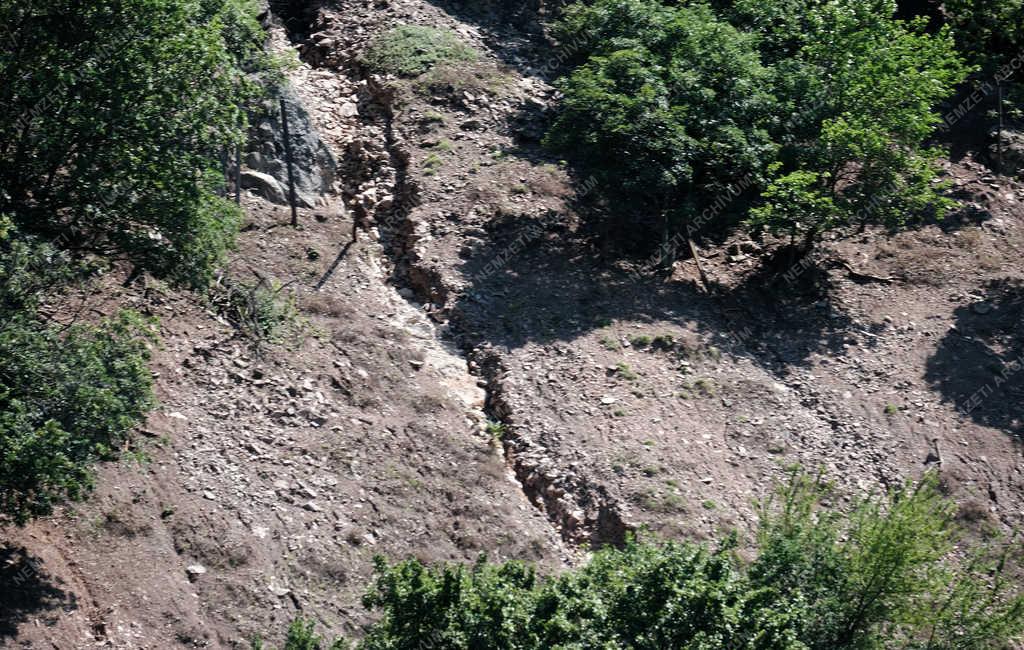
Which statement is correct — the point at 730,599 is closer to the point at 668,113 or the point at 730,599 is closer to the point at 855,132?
the point at 668,113

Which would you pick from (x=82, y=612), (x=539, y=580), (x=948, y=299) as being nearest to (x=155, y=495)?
(x=82, y=612)

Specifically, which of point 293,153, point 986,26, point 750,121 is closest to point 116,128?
point 293,153

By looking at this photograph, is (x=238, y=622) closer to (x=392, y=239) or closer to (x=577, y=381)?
(x=577, y=381)

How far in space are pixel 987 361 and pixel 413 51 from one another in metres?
15.4

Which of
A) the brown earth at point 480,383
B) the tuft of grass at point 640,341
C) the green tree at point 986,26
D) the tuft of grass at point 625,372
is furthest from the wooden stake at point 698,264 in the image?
the green tree at point 986,26

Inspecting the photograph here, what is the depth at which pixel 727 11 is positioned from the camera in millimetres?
30812

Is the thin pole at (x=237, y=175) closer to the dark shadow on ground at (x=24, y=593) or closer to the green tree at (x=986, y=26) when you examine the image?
the dark shadow on ground at (x=24, y=593)

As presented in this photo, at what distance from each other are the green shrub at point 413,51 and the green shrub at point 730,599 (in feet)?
48.8

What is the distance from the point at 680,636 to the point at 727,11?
1926cm

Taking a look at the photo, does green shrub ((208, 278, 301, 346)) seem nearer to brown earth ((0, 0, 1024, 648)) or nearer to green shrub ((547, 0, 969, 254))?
brown earth ((0, 0, 1024, 648))

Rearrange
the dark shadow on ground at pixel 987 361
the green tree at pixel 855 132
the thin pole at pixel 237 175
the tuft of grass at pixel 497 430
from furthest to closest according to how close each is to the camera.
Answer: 1. the green tree at pixel 855 132
2. the dark shadow on ground at pixel 987 361
3. the thin pole at pixel 237 175
4. the tuft of grass at pixel 497 430

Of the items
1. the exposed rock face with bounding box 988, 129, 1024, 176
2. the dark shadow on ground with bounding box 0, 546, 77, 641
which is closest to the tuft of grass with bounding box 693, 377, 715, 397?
the exposed rock face with bounding box 988, 129, 1024, 176

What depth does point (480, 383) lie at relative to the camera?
80.9 feet

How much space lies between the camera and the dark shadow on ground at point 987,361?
26547mm
